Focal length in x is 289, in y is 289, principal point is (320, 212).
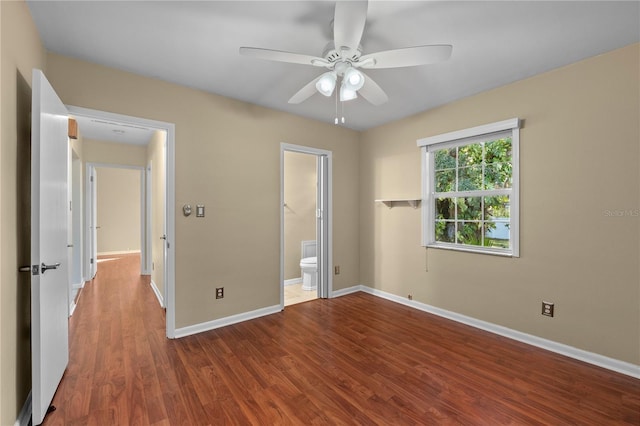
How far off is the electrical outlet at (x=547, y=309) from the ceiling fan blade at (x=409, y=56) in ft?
7.65

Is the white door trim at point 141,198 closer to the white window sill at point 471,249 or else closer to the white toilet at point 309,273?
the white toilet at point 309,273

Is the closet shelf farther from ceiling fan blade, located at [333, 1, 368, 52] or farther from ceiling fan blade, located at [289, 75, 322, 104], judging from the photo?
ceiling fan blade, located at [333, 1, 368, 52]

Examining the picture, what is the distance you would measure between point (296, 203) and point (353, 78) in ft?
10.5

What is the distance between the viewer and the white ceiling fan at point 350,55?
1.47m

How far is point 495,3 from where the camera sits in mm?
1736

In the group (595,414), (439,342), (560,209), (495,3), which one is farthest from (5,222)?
(560,209)

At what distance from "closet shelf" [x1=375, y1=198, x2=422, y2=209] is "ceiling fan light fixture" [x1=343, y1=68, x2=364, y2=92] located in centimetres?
201

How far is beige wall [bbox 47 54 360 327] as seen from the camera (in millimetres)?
2547

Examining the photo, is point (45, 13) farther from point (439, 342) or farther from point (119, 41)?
point (439, 342)

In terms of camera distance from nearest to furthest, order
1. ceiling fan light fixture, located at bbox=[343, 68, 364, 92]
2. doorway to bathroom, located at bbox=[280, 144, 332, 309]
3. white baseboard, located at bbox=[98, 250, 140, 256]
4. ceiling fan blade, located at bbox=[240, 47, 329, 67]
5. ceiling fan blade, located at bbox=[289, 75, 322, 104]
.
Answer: ceiling fan blade, located at bbox=[240, 47, 329, 67]
ceiling fan light fixture, located at bbox=[343, 68, 364, 92]
ceiling fan blade, located at bbox=[289, 75, 322, 104]
doorway to bathroom, located at bbox=[280, 144, 332, 309]
white baseboard, located at bbox=[98, 250, 140, 256]

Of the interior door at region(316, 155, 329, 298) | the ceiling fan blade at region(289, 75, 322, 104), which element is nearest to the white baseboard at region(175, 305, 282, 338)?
the interior door at region(316, 155, 329, 298)

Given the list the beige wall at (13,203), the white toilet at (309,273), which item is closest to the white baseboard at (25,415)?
the beige wall at (13,203)

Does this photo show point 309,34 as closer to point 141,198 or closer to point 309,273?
point 309,273

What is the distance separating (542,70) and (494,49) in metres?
0.69
